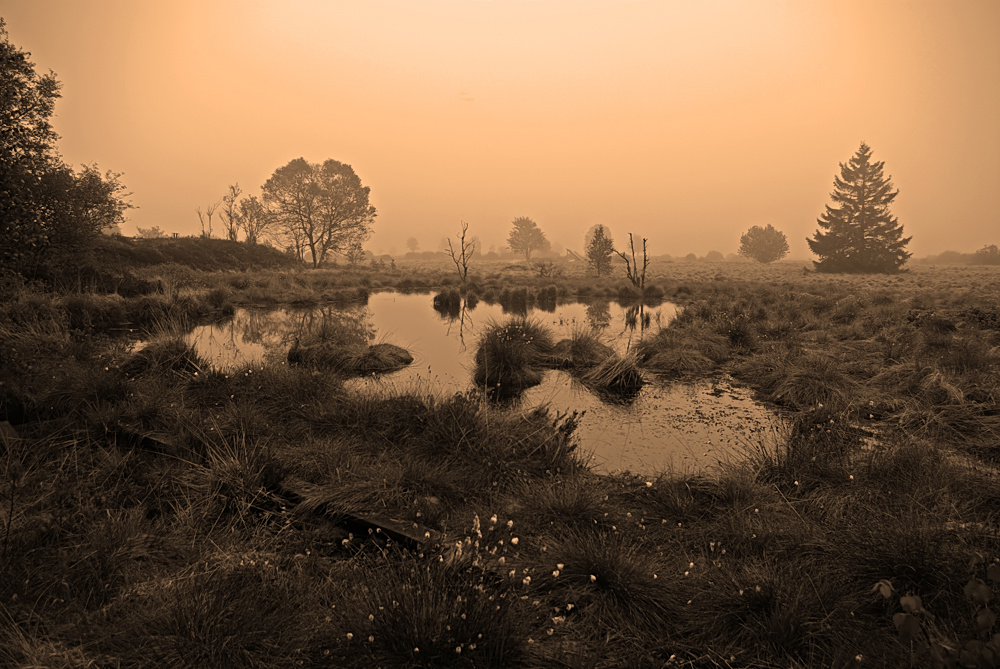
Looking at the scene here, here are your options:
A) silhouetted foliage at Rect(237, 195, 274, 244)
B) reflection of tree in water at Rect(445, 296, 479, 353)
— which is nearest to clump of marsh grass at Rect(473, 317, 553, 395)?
reflection of tree in water at Rect(445, 296, 479, 353)

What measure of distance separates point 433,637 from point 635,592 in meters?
1.42

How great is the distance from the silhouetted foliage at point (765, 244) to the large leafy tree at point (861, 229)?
40613 millimetres

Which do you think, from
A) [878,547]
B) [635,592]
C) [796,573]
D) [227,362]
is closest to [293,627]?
[635,592]

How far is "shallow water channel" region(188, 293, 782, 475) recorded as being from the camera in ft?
19.1

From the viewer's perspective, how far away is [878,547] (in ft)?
11.1

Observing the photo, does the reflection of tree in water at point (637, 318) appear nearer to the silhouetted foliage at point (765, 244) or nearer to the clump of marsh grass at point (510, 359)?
the clump of marsh grass at point (510, 359)

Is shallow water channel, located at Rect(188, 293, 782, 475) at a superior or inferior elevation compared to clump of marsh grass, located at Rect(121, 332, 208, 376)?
inferior

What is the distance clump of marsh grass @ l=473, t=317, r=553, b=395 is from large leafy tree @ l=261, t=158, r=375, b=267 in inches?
1636

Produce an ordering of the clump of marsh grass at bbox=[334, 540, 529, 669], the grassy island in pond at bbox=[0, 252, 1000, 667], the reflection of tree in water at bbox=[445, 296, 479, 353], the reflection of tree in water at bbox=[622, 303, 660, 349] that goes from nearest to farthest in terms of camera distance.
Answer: the clump of marsh grass at bbox=[334, 540, 529, 669], the grassy island in pond at bbox=[0, 252, 1000, 667], the reflection of tree in water at bbox=[445, 296, 479, 353], the reflection of tree in water at bbox=[622, 303, 660, 349]

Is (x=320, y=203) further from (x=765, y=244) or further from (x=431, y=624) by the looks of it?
(x=765, y=244)

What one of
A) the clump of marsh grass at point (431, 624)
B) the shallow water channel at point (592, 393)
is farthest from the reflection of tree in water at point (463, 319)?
the clump of marsh grass at point (431, 624)

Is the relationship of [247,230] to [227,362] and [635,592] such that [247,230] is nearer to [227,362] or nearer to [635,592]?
[227,362]

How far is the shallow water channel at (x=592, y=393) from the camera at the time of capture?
5.82 m

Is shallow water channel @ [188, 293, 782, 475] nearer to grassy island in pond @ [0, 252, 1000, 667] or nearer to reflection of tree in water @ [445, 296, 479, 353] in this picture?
reflection of tree in water @ [445, 296, 479, 353]
